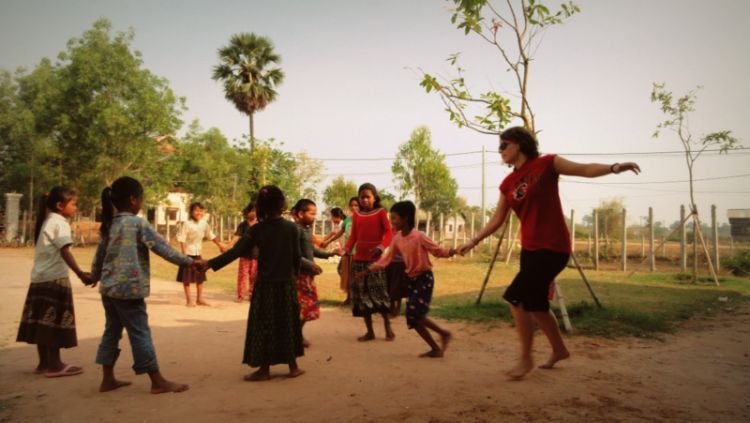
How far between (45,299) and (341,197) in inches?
1750

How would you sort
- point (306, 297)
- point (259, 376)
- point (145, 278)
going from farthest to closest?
Answer: point (306, 297)
point (259, 376)
point (145, 278)

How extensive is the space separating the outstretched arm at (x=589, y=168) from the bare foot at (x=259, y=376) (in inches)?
117

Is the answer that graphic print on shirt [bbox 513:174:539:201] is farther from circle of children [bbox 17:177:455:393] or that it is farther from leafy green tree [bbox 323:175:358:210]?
leafy green tree [bbox 323:175:358:210]

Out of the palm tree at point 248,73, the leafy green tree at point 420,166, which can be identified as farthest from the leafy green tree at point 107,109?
the leafy green tree at point 420,166

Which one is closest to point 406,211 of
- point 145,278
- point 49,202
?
point 145,278

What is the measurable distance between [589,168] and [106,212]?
3923 mm

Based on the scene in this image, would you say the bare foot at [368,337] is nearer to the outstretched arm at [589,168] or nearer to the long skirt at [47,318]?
the long skirt at [47,318]

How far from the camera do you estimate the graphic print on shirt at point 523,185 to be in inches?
158

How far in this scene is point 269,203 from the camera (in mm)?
4352

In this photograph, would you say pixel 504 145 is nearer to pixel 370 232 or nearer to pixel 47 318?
pixel 370 232

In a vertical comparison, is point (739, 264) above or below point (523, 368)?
above

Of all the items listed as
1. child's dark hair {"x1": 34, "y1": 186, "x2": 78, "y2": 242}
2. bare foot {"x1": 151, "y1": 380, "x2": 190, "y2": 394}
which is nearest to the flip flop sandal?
bare foot {"x1": 151, "y1": 380, "x2": 190, "y2": 394}

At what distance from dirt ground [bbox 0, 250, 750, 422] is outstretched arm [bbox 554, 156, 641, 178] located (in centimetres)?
168

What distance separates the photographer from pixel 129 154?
86.9ft
